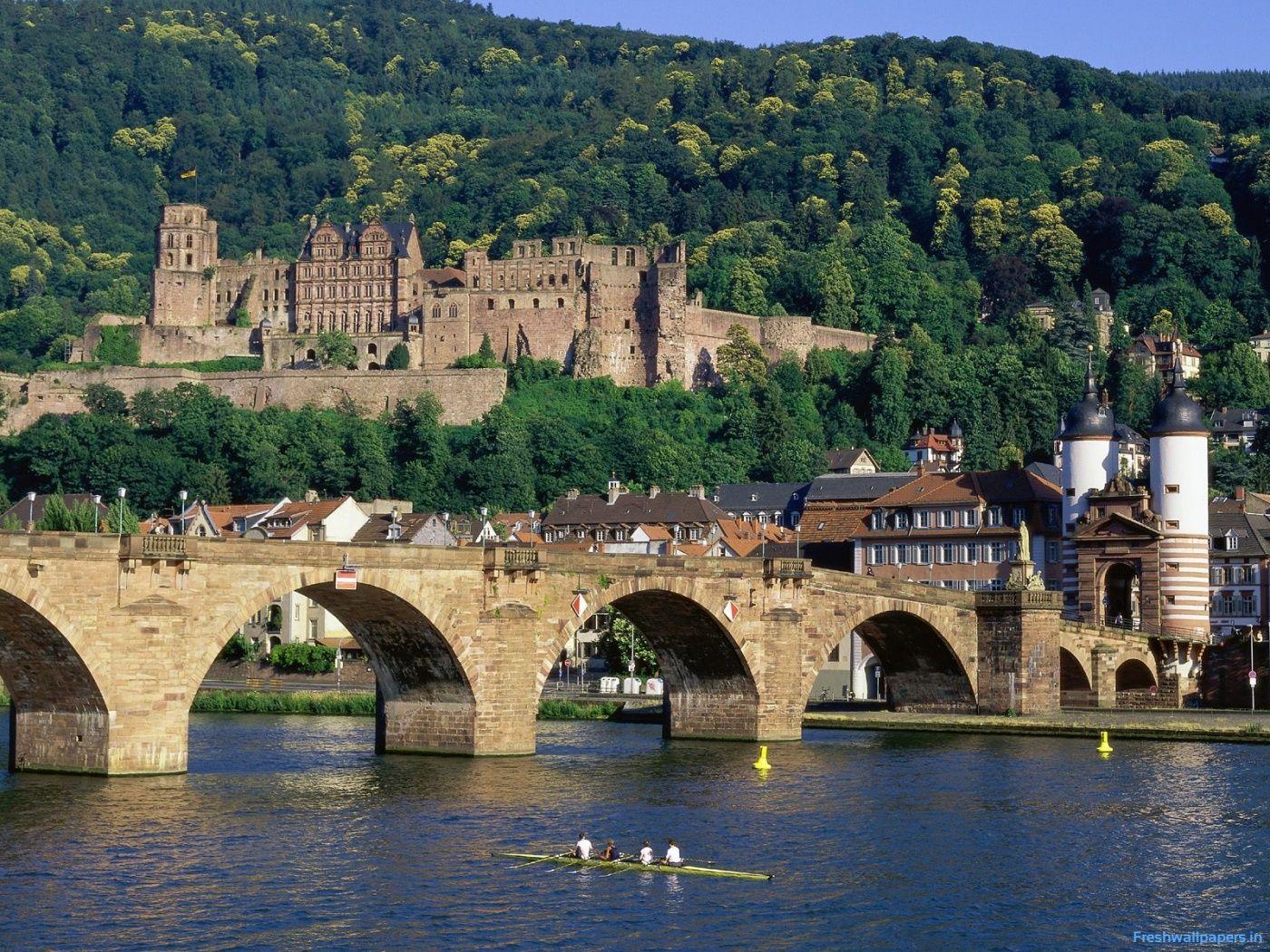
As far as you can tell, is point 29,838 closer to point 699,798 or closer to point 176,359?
point 699,798

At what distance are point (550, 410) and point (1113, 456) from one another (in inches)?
3088

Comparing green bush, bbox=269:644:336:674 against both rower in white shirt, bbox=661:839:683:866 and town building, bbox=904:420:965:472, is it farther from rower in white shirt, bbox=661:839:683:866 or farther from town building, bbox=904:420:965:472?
rower in white shirt, bbox=661:839:683:866

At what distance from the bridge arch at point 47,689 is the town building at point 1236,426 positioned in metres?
116

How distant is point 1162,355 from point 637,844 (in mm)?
135923

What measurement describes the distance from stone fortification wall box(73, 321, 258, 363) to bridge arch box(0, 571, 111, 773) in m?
133

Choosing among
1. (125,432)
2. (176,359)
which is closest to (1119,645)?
(125,432)

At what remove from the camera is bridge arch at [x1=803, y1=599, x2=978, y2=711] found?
79062 millimetres

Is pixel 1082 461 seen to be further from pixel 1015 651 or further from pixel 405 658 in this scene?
pixel 405 658

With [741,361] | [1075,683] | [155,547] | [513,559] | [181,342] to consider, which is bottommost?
→ [1075,683]

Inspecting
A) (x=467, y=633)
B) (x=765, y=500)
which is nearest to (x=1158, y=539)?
(x=467, y=633)

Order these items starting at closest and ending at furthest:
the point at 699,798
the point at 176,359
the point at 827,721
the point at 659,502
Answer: the point at 699,798 < the point at 827,721 < the point at 659,502 < the point at 176,359

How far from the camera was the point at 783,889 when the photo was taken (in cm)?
4725

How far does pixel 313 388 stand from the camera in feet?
574

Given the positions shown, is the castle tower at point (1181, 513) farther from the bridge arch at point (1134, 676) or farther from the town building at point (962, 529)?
the town building at point (962, 529)
